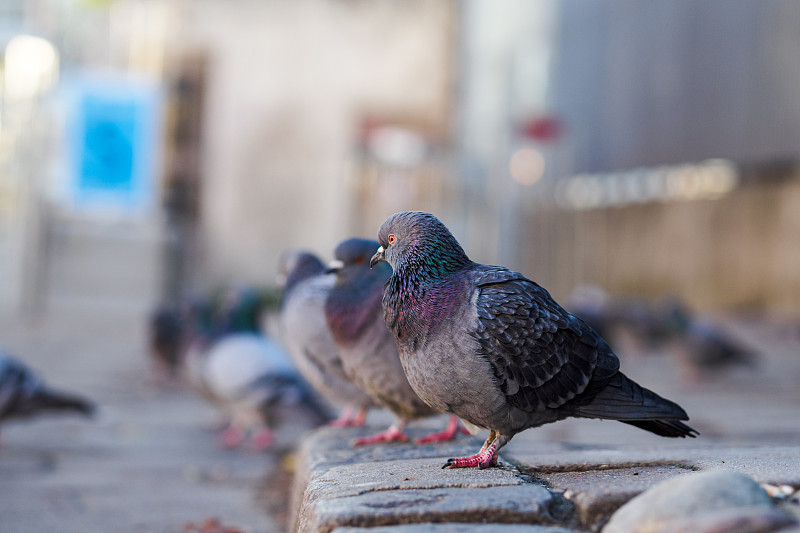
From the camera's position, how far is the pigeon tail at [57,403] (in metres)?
4.66

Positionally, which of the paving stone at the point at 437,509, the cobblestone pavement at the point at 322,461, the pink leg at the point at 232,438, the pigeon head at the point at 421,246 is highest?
the pigeon head at the point at 421,246

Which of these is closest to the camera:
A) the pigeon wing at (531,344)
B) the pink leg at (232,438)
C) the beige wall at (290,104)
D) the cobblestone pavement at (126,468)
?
the pigeon wing at (531,344)

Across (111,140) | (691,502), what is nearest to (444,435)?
(691,502)

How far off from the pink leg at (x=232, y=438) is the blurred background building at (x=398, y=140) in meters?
6.74

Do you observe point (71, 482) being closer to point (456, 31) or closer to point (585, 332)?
point (585, 332)

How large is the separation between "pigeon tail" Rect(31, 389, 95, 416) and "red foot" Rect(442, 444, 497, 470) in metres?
2.96

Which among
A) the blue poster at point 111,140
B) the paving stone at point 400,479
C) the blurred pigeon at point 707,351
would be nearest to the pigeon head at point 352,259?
the paving stone at point 400,479

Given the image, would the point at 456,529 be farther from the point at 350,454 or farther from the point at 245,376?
the point at 245,376

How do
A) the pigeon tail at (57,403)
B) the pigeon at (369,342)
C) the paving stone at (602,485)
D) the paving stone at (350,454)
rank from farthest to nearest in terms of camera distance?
the pigeon tail at (57,403) < the pigeon at (369,342) < the paving stone at (350,454) < the paving stone at (602,485)

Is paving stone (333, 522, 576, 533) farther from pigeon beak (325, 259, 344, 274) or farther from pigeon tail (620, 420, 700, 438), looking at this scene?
pigeon beak (325, 259, 344, 274)

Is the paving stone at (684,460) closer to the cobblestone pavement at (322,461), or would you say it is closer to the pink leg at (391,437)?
the cobblestone pavement at (322,461)

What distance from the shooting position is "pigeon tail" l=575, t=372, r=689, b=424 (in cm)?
245

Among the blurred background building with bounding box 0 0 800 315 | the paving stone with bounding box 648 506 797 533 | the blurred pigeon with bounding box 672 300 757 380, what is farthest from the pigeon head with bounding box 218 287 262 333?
the blurred background building with bounding box 0 0 800 315

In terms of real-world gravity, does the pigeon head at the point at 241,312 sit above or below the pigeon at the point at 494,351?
below
